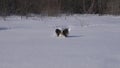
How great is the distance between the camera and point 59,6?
27469 mm

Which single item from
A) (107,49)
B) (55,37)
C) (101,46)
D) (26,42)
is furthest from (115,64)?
(55,37)

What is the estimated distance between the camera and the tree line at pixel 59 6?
85.5 feet

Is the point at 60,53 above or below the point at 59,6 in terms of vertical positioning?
below

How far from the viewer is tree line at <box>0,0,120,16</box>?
26047 mm

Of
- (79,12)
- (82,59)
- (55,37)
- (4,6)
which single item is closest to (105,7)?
(79,12)

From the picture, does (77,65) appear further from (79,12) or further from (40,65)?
(79,12)

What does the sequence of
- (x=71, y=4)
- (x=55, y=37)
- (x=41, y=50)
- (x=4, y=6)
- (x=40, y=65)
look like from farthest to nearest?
(x=71, y=4)
(x=4, y=6)
(x=55, y=37)
(x=41, y=50)
(x=40, y=65)

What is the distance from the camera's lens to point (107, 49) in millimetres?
8875

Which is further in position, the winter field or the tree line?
the tree line

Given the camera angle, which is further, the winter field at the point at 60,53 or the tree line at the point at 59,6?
the tree line at the point at 59,6

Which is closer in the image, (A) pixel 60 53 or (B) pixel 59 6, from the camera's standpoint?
(A) pixel 60 53

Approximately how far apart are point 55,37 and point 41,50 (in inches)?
120

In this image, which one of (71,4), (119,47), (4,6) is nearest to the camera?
(119,47)

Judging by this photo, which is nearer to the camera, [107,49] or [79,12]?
[107,49]
